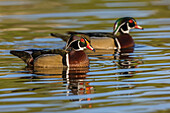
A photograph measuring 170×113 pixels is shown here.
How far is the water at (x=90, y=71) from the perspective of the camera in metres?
8.70

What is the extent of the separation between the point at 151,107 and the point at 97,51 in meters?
7.48

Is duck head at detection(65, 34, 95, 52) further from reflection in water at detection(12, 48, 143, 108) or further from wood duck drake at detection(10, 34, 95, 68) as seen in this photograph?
reflection in water at detection(12, 48, 143, 108)

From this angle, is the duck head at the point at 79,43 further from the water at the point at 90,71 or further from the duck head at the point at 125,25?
the duck head at the point at 125,25

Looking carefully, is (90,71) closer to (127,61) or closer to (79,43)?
(79,43)

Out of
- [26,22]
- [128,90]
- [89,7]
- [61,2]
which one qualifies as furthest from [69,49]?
[61,2]

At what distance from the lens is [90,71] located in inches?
467

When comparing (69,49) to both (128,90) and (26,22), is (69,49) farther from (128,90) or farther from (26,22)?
(26,22)

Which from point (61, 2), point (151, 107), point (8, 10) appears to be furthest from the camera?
point (61, 2)

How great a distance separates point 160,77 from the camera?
10.8m

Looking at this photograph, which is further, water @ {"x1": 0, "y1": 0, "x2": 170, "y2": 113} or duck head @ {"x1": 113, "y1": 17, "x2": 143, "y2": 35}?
duck head @ {"x1": 113, "y1": 17, "x2": 143, "y2": 35}

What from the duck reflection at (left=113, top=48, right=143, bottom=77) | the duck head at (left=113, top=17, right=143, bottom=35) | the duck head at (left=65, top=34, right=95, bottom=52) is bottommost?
the duck reflection at (left=113, top=48, right=143, bottom=77)

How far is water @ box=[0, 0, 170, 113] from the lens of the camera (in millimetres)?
8703

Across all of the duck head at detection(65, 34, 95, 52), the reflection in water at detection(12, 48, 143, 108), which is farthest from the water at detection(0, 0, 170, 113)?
the duck head at detection(65, 34, 95, 52)

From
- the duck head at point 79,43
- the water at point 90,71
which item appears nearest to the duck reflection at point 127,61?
the water at point 90,71
